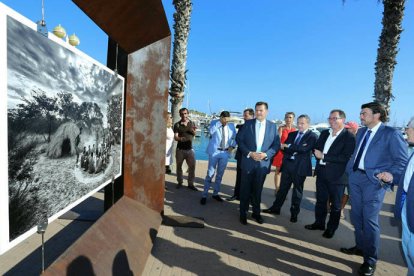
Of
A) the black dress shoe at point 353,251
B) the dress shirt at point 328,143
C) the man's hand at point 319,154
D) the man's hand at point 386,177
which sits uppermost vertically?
the dress shirt at point 328,143

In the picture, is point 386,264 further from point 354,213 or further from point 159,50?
point 159,50

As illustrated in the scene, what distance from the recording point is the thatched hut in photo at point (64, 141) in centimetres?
196

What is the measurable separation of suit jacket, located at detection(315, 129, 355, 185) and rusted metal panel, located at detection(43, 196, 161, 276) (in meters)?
3.05

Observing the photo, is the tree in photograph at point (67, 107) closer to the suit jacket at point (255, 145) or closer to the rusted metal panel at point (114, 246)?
the rusted metal panel at point (114, 246)

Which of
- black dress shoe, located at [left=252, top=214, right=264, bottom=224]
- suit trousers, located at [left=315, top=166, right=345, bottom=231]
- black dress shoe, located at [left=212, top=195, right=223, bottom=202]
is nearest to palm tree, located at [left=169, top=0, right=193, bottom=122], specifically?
black dress shoe, located at [left=212, top=195, right=223, bottom=202]

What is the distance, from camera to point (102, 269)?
7.99ft

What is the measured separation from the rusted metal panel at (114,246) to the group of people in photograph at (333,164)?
2229 mm

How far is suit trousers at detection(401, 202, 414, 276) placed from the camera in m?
2.48

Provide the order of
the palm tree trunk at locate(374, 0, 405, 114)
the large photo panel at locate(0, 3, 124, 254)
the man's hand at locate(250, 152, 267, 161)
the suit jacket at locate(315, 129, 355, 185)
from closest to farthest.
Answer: the large photo panel at locate(0, 3, 124, 254), the suit jacket at locate(315, 129, 355, 185), the man's hand at locate(250, 152, 267, 161), the palm tree trunk at locate(374, 0, 405, 114)

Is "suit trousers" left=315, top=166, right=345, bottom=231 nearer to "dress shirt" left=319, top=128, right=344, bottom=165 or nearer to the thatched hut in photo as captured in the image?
"dress shirt" left=319, top=128, right=344, bottom=165

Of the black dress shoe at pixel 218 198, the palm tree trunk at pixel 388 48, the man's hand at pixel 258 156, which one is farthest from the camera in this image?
the palm tree trunk at pixel 388 48

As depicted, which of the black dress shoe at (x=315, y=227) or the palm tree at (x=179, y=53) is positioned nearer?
the black dress shoe at (x=315, y=227)

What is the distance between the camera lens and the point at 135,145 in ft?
12.5

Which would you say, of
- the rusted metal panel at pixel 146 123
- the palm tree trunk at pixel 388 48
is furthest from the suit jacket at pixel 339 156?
the palm tree trunk at pixel 388 48
